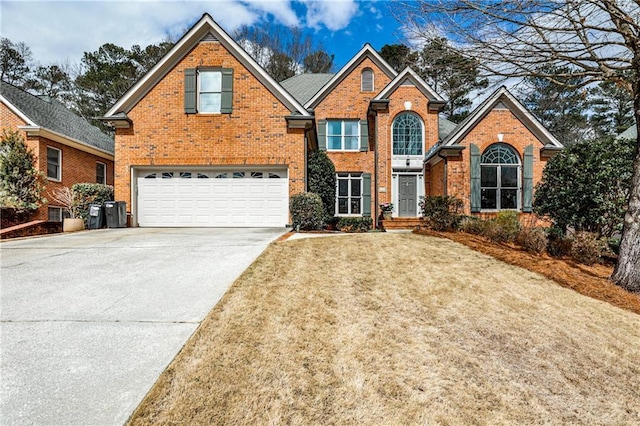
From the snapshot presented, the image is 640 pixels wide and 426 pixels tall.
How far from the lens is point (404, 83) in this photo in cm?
1670

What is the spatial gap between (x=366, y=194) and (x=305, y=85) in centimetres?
866

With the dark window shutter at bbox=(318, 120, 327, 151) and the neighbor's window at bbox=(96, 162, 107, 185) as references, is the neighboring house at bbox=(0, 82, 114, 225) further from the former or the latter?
the dark window shutter at bbox=(318, 120, 327, 151)

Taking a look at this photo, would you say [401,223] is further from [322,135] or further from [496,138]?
[322,135]

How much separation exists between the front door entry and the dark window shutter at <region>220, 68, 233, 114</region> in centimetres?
881

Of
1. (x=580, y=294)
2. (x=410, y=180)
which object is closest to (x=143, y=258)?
(x=580, y=294)

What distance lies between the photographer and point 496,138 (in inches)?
570

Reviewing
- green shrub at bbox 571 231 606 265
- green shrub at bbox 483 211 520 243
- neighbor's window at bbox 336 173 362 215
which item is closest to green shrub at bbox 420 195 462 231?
green shrub at bbox 483 211 520 243

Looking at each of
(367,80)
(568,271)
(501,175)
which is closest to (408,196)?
(501,175)

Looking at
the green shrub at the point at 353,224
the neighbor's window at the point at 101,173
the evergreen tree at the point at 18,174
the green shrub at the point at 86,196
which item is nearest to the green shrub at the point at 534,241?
the green shrub at the point at 353,224

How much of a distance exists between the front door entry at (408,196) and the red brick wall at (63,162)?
613 inches

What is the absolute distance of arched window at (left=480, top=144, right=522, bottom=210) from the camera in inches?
575

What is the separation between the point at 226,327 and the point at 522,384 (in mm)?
2867

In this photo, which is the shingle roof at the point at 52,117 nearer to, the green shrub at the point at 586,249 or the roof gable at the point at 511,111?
the roof gable at the point at 511,111

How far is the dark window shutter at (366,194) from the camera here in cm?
1703
